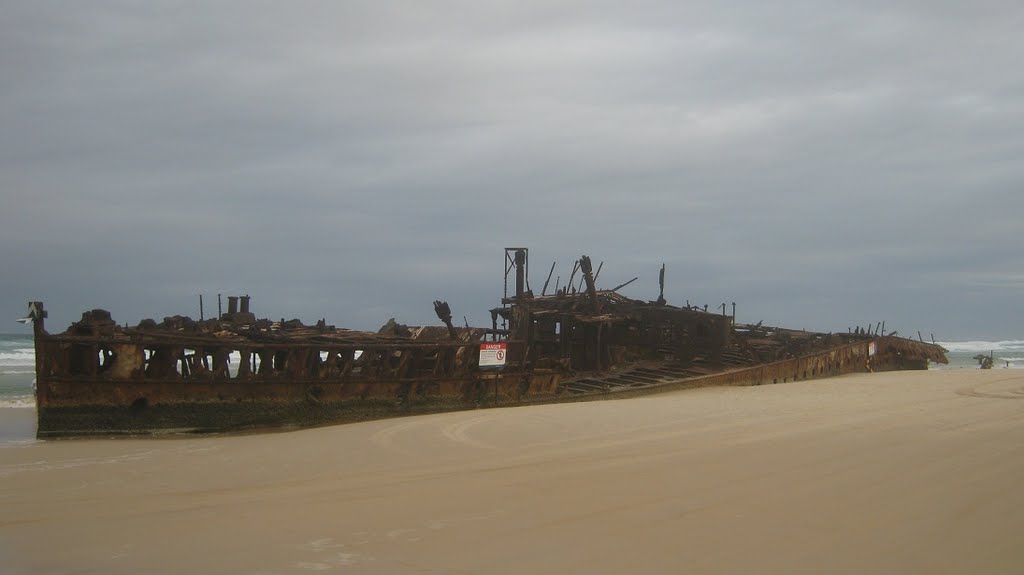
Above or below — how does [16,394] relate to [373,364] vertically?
below

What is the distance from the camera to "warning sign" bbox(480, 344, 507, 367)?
17.9 metres

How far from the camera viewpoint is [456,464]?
27.6ft

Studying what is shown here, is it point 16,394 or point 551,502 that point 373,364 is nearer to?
point 551,502

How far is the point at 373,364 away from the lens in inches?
651

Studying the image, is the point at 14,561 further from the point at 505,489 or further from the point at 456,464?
the point at 456,464

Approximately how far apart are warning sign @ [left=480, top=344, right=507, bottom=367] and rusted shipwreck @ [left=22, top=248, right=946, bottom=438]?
0.03 meters

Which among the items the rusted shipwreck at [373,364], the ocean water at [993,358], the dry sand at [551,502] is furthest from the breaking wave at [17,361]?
the ocean water at [993,358]

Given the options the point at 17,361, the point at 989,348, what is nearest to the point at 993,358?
the point at 989,348

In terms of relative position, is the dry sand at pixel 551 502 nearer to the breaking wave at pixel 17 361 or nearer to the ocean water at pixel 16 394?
the ocean water at pixel 16 394

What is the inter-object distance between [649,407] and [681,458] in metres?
5.94

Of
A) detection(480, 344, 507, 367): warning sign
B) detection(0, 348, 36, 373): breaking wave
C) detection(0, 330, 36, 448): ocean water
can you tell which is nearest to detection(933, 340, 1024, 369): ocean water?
detection(480, 344, 507, 367): warning sign

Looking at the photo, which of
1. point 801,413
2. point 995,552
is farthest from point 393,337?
point 995,552

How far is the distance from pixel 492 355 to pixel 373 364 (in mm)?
2736

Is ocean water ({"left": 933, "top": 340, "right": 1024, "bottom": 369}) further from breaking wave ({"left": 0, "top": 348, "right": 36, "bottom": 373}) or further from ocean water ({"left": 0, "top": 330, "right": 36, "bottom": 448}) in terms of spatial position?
breaking wave ({"left": 0, "top": 348, "right": 36, "bottom": 373})
